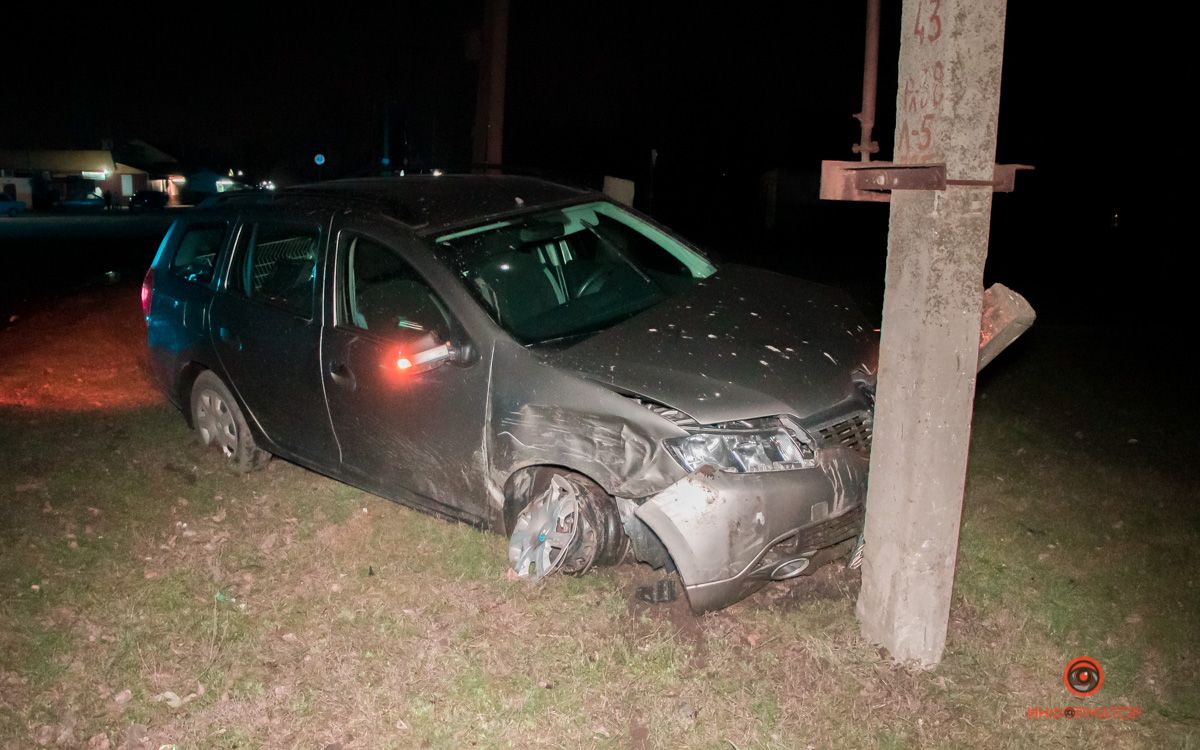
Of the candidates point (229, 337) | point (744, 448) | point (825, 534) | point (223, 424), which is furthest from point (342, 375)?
point (825, 534)

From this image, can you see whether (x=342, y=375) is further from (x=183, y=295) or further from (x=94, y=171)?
(x=94, y=171)

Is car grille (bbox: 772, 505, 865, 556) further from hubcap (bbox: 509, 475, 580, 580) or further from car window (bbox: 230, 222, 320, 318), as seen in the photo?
car window (bbox: 230, 222, 320, 318)

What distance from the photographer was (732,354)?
4.45 m

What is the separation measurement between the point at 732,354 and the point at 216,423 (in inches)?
139

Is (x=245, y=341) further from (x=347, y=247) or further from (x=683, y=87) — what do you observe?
(x=683, y=87)

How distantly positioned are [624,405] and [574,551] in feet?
2.48

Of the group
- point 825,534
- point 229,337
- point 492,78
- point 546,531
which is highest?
point 492,78

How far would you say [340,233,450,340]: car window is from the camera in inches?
191

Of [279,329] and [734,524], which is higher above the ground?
[279,329]

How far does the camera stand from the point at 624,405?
13.6 ft

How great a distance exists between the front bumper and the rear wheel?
439 millimetres

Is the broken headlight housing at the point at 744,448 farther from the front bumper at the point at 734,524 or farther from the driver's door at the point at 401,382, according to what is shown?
the driver's door at the point at 401,382

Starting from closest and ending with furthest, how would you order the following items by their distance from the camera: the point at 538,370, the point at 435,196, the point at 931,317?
the point at 931,317, the point at 538,370, the point at 435,196

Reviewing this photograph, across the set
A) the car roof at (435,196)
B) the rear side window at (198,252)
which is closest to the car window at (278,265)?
the car roof at (435,196)
